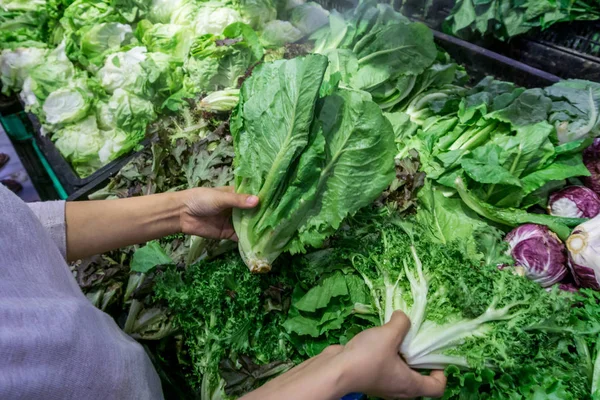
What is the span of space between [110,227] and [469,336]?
4.66ft

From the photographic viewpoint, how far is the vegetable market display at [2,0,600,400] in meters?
1.49

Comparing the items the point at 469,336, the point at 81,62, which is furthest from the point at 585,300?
the point at 81,62

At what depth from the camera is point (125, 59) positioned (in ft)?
11.0

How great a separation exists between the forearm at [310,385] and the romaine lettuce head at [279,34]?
9.43ft

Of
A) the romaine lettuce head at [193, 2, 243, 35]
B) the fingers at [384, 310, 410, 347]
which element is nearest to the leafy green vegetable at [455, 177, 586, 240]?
the fingers at [384, 310, 410, 347]

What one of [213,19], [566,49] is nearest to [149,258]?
[213,19]

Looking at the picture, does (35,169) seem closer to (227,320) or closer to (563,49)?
(227,320)

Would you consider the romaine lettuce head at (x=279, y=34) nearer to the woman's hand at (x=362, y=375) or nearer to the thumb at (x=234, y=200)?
the thumb at (x=234, y=200)

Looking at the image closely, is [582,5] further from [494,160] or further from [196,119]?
[196,119]

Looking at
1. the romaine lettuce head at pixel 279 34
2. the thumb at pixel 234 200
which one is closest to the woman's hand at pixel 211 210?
the thumb at pixel 234 200

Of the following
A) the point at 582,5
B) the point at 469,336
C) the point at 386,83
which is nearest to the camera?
the point at 469,336

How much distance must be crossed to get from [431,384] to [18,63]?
4.23 metres

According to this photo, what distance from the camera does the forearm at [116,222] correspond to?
1.56 metres

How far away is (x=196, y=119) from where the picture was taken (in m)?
2.88
